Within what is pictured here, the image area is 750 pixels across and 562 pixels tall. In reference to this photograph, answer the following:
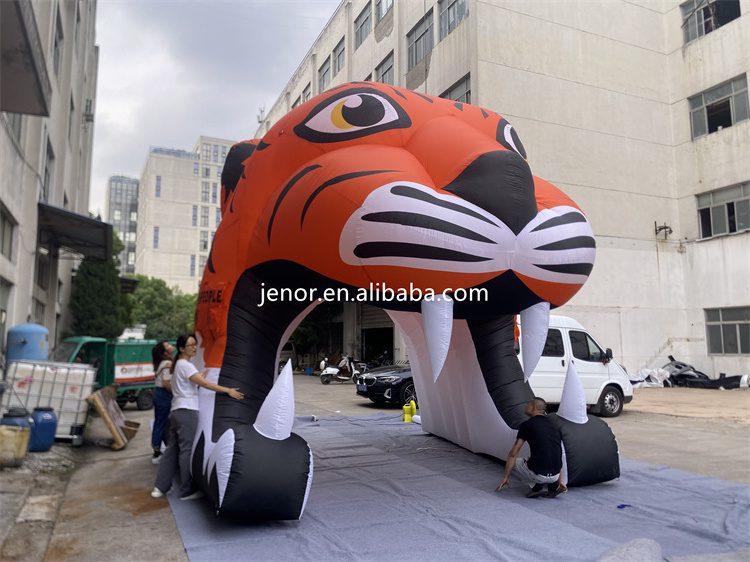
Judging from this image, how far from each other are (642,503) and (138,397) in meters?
10.4

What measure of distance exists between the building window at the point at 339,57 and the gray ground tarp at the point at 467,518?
23.7 meters

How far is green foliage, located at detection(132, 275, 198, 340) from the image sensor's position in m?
43.7

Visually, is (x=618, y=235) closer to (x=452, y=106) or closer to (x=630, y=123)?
(x=630, y=123)

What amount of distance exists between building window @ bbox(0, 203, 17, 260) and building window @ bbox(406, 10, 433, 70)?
48.5 feet

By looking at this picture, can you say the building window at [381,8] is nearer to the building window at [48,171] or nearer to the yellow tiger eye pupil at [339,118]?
the building window at [48,171]

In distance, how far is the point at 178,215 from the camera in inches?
3187

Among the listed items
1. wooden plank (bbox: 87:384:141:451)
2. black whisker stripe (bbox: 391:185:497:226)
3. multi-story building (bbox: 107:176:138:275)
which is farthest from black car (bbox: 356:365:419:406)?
multi-story building (bbox: 107:176:138:275)

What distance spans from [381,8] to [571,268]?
70.6ft

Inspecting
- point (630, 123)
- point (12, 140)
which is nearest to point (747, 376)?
point (630, 123)

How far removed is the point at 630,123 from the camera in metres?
19.8

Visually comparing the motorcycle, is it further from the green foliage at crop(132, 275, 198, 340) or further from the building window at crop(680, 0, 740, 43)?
the green foliage at crop(132, 275, 198, 340)

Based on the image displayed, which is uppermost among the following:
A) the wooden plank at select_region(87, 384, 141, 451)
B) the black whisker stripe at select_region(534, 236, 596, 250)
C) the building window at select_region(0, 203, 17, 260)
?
the building window at select_region(0, 203, 17, 260)

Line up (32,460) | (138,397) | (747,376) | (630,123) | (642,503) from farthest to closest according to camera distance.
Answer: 1. (630,123)
2. (747,376)
3. (138,397)
4. (32,460)
5. (642,503)

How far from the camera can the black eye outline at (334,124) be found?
4242 millimetres
